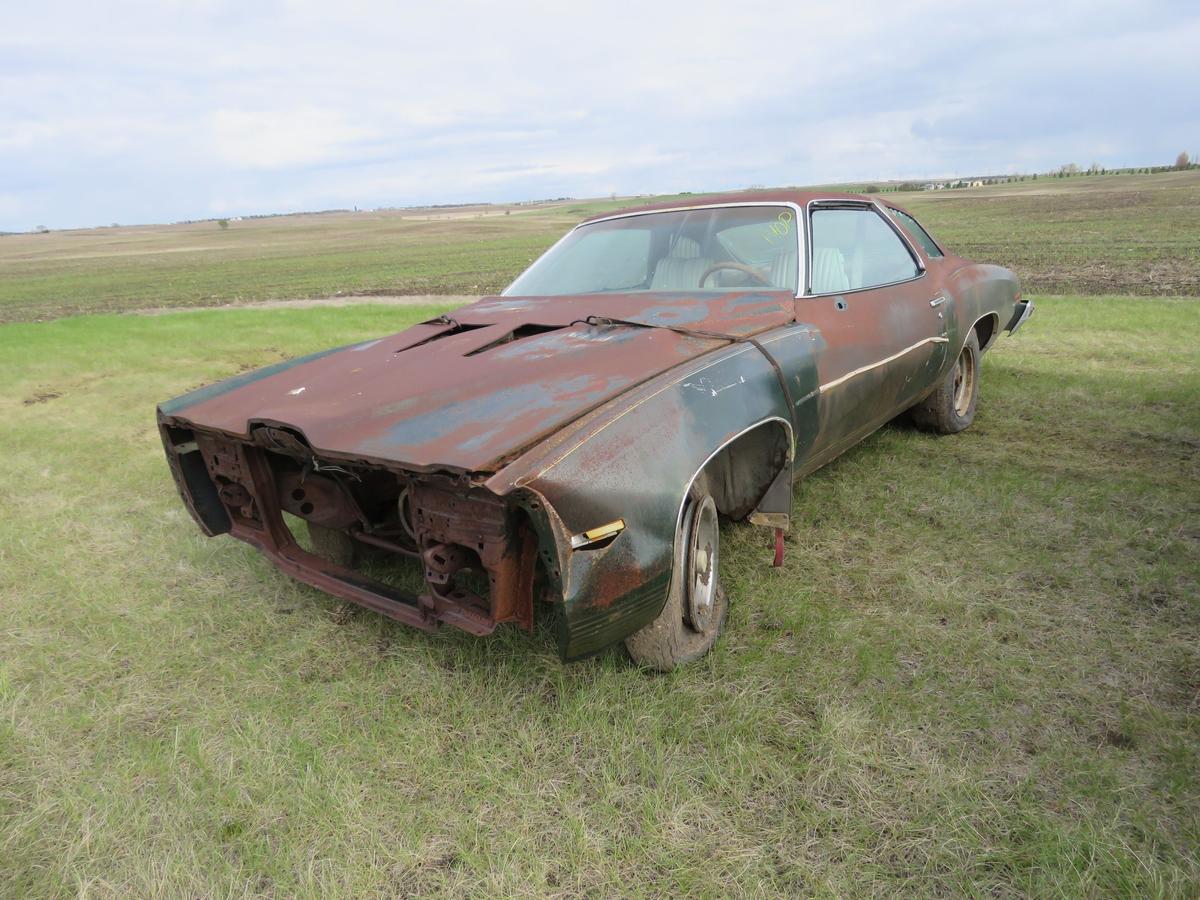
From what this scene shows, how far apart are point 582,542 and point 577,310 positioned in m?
1.51

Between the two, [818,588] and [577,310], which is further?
[577,310]

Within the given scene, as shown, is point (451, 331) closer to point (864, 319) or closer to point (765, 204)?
point (765, 204)

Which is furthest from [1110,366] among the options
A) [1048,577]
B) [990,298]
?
[1048,577]

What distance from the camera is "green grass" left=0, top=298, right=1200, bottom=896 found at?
1.71m

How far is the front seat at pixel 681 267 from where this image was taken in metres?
3.28

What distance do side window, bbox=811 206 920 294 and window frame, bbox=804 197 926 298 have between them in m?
0.02

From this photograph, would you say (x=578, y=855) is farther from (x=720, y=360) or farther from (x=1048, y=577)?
(x=1048, y=577)

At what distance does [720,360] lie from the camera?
2418 millimetres

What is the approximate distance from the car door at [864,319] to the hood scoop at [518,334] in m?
1.02

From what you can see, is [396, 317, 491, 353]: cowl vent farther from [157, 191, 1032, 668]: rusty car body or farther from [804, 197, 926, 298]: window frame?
[804, 197, 926, 298]: window frame

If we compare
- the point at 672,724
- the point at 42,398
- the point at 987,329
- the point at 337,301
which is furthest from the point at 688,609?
the point at 337,301

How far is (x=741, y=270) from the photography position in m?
3.22

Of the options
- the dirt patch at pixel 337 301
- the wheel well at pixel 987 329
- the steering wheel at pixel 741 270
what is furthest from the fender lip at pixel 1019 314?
the dirt patch at pixel 337 301

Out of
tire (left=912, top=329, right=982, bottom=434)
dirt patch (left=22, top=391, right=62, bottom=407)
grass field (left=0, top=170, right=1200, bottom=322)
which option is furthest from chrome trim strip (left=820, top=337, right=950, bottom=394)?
grass field (left=0, top=170, right=1200, bottom=322)
